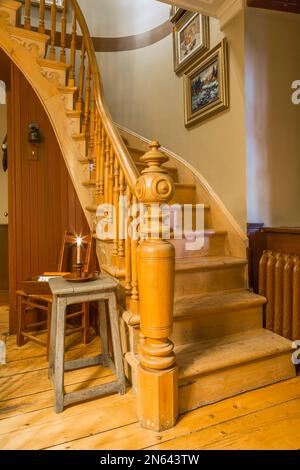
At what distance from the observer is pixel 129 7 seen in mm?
3508

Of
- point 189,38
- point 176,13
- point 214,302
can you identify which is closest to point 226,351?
point 214,302

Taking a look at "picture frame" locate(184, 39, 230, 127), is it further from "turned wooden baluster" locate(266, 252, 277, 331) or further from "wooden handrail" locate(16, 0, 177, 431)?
"turned wooden baluster" locate(266, 252, 277, 331)

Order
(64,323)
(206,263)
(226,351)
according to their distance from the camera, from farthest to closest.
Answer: (206,263), (226,351), (64,323)

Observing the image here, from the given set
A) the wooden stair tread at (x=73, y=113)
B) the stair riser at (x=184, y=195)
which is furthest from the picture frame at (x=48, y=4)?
the stair riser at (x=184, y=195)

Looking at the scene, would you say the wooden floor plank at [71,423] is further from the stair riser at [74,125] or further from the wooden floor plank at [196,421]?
the stair riser at [74,125]

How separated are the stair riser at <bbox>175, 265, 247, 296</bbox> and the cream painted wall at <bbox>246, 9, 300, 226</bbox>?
16.4 inches

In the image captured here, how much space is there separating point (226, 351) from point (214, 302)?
30 cm

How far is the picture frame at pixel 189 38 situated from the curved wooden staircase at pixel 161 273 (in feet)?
2.73

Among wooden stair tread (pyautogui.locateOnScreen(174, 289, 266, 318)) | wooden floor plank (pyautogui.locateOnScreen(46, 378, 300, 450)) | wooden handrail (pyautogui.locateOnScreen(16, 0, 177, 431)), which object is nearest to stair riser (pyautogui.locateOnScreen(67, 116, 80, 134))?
wooden handrail (pyautogui.locateOnScreen(16, 0, 177, 431))

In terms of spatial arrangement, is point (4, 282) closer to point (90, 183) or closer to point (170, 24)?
point (90, 183)

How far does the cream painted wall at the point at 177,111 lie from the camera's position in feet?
7.06

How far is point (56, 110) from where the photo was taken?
2.41 meters

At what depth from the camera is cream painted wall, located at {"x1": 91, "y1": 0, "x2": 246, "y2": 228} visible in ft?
7.06

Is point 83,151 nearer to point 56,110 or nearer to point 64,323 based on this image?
point 56,110
